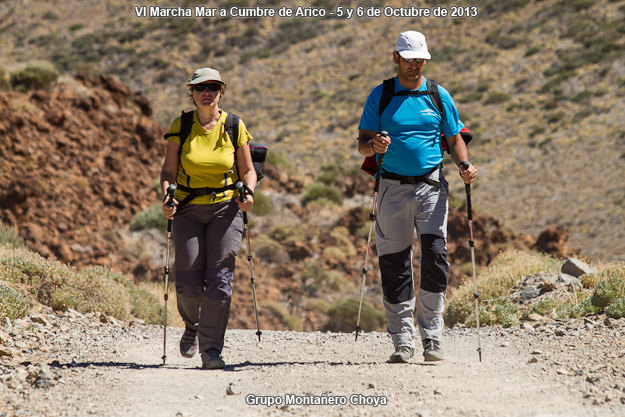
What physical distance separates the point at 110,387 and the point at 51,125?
47.6 ft

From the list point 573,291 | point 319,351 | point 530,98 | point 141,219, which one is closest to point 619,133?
point 530,98

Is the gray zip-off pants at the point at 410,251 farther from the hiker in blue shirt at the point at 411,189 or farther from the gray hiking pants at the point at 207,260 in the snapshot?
the gray hiking pants at the point at 207,260

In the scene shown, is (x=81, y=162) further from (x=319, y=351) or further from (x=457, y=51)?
(x=457, y=51)

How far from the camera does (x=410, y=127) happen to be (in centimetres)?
635

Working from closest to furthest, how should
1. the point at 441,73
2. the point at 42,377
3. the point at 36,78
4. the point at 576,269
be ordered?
the point at 42,377 < the point at 576,269 < the point at 36,78 < the point at 441,73

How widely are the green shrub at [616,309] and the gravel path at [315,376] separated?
0.24 meters

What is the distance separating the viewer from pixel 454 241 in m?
21.3

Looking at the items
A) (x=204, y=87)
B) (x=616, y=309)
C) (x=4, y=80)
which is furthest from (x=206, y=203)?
(x=4, y=80)

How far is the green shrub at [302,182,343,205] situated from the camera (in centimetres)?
2367

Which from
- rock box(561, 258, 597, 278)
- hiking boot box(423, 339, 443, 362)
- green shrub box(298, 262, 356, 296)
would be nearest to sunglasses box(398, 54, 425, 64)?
hiking boot box(423, 339, 443, 362)

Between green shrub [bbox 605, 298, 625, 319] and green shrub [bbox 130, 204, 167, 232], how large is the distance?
11.7 meters

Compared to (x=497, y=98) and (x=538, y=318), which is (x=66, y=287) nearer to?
(x=538, y=318)

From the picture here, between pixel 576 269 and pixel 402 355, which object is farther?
pixel 576 269

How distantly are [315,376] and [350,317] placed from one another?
9770 mm
